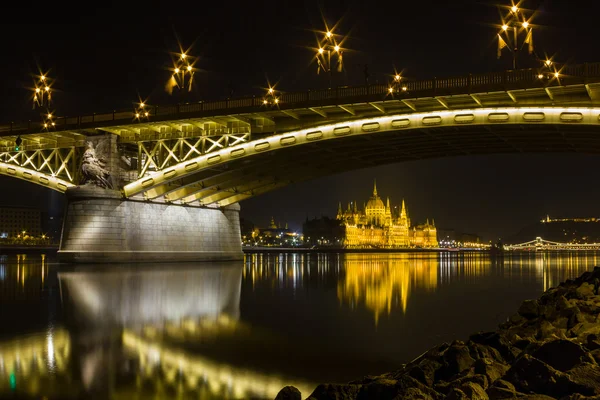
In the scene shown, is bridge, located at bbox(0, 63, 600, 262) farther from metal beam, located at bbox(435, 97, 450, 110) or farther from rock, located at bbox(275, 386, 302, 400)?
rock, located at bbox(275, 386, 302, 400)

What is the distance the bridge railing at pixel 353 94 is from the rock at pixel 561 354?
24.3 meters

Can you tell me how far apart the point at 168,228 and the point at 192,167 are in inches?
361

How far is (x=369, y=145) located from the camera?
42062 mm

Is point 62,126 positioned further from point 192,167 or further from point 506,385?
point 506,385

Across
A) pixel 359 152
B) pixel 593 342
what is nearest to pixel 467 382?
pixel 593 342

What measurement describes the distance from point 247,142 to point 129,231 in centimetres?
1208

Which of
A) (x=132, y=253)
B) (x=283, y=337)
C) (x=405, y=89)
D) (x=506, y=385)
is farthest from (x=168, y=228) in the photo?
(x=506, y=385)

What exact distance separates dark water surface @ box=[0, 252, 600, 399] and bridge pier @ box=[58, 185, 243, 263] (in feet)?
63.4

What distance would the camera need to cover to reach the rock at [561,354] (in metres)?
7.02

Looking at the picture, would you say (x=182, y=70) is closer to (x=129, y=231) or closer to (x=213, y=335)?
(x=129, y=231)

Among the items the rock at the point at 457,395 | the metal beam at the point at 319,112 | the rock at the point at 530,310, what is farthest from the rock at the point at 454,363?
the metal beam at the point at 319,112

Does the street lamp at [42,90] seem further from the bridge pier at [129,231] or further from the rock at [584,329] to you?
the rock at [584,329]

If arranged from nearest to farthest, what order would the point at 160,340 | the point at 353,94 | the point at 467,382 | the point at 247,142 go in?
1. the point at 467,382
2. the point at 160,340
3. the point at 353,94
4. the point at 247,142

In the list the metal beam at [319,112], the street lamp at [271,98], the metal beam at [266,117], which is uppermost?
the street lamp at [271,98]
